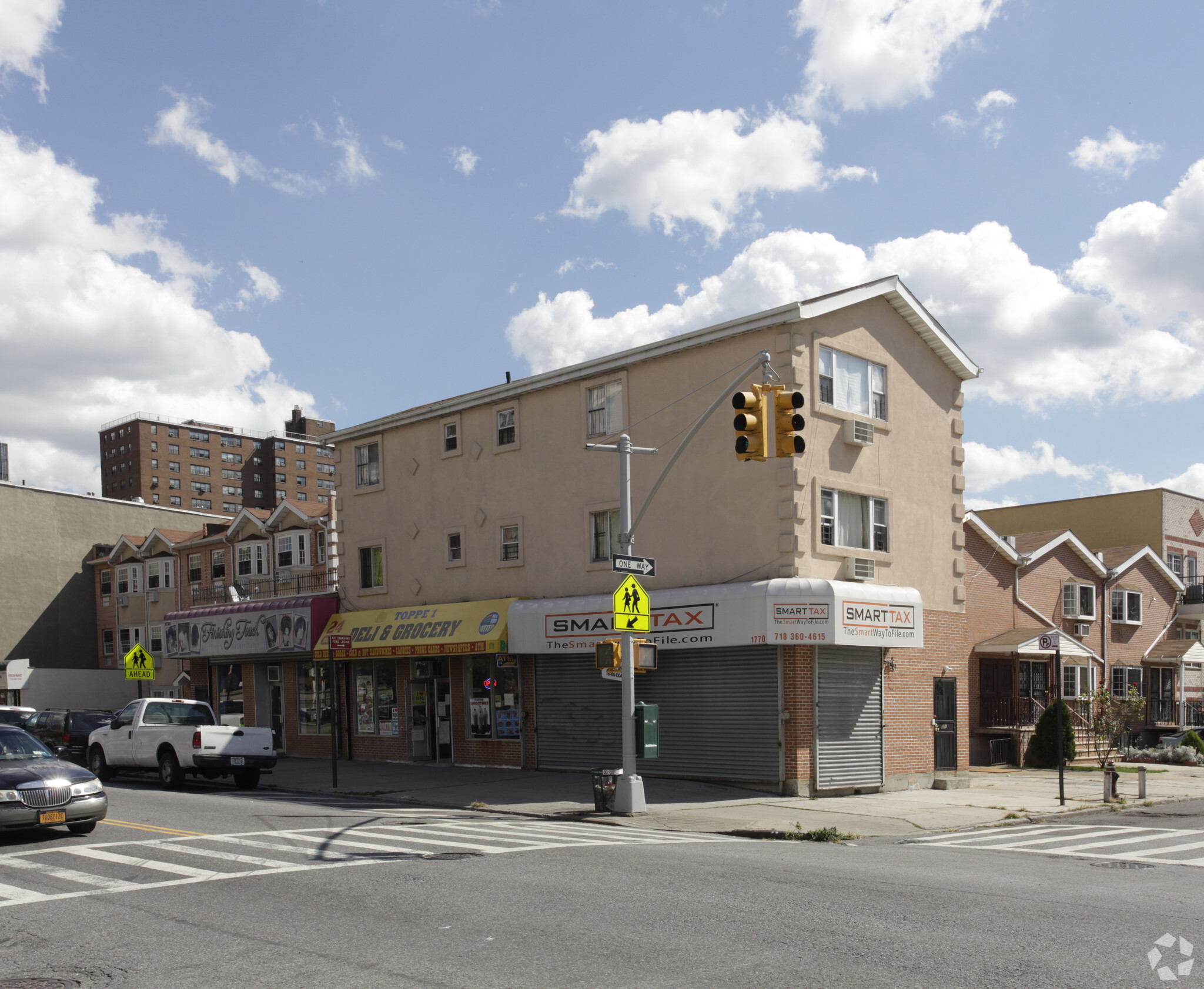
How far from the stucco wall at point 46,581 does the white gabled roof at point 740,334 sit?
33.3m

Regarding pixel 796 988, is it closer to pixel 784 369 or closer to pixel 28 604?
pixel 784 369

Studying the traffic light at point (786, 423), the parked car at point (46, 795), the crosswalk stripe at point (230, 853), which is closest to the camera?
the crosswalk stripe at point (230, 853)

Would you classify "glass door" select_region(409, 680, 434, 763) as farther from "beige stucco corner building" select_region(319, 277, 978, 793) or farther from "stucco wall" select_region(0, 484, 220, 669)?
"stucco wall" select_region(0, 484, 220, 669)

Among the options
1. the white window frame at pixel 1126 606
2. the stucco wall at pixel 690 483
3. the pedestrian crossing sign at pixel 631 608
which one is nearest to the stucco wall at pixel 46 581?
the stucco wall at pixel 690 483

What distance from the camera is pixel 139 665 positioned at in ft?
105

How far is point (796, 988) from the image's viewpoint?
708 cm

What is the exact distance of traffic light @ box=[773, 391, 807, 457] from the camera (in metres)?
14.1

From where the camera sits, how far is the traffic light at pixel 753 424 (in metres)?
14.3

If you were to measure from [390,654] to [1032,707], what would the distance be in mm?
18504

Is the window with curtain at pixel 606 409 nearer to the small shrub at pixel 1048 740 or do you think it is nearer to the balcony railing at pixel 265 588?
the balcony railing at pixel 265 588

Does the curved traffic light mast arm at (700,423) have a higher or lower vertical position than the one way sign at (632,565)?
higher

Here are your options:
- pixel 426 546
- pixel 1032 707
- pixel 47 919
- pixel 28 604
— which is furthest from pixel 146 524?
pixel 47 919

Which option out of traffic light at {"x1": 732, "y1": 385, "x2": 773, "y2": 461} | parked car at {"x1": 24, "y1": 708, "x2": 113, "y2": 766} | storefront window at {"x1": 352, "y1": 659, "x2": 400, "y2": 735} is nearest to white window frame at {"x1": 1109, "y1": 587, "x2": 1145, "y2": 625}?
storefront window at {"x1": 352, "y1": 659, "x2": 400, "y2": 735}

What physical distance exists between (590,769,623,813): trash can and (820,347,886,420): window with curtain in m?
8.99
